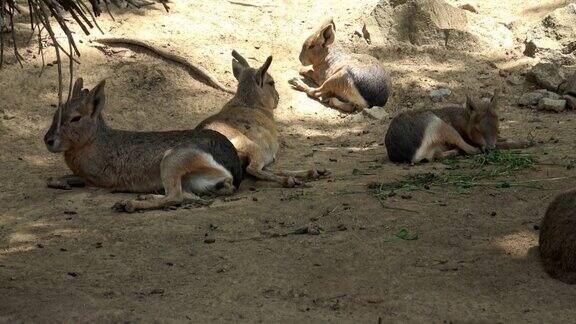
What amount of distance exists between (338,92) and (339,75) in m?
0.23

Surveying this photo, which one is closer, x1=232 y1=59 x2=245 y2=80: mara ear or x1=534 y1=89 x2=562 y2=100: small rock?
x1=232 y1=59 x2=245 y2=80: mara ear

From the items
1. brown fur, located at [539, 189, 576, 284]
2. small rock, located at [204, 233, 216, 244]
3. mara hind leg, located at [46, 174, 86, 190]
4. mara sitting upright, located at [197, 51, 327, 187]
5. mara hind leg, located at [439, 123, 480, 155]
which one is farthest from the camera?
mara hind leg, located at [439, 123, 480, 155]

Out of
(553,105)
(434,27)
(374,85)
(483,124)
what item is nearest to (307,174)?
(483,124)

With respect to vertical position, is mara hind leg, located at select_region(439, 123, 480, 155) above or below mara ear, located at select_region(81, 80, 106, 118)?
below

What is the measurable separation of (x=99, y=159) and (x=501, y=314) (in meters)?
4.47

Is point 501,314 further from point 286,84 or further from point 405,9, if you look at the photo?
point 405,9

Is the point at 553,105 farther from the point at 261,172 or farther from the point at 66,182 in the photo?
the point at 66,182

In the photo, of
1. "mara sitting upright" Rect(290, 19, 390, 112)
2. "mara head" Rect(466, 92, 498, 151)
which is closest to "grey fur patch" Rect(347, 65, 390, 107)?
"mara sitting upright" Rect(290, 19, 390, 112)

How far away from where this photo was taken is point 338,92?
1149 centimetres

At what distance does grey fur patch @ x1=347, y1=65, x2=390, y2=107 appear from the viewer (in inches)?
436

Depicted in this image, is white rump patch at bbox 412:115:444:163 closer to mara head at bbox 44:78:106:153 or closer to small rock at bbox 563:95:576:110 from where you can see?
small rock at bbox 563:95:576:110

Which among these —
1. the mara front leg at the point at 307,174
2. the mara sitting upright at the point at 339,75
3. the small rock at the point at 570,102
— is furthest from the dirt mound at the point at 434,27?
the mara front leg at the point at 307,174

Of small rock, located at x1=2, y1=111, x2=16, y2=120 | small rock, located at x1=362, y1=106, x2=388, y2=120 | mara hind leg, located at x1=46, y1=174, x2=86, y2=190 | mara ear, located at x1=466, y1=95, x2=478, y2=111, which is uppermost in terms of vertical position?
mara ear, located at x1=466, y1=95, x2=478, y2=111

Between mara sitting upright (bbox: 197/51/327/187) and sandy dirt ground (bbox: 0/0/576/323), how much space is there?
0.65 ft
